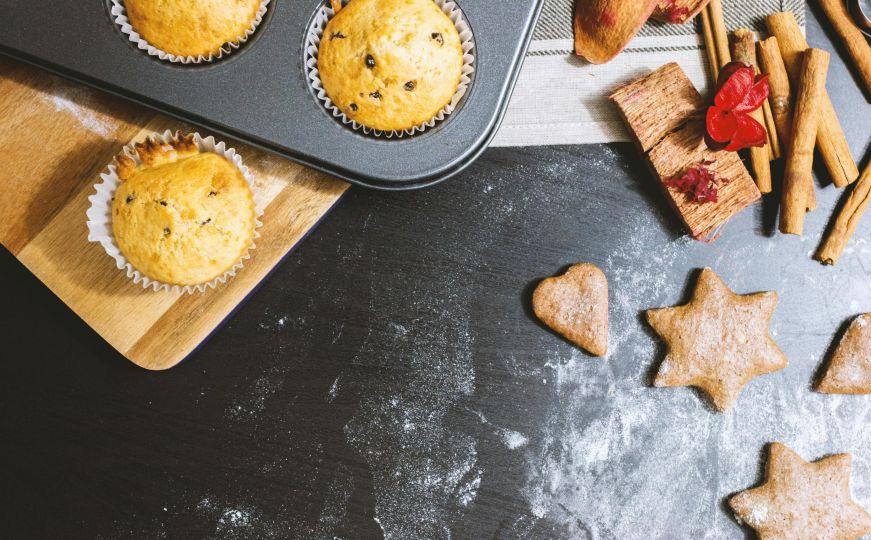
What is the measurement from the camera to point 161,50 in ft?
7.31

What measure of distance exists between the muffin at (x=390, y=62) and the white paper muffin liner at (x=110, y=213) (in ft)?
1.45

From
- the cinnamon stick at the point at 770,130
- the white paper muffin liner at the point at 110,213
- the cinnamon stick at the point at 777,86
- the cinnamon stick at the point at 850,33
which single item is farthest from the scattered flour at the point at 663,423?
the white paper muffin liner at the point at 110,213

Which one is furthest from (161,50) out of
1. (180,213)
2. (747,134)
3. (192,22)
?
(747,134)

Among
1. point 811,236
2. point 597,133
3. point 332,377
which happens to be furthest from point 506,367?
point 811,236

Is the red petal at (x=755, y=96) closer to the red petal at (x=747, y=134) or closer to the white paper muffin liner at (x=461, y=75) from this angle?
the red petal at (x=747, y=134)

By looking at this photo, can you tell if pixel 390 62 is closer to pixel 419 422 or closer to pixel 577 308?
pixel 577 308

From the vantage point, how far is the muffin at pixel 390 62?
82.6 inches

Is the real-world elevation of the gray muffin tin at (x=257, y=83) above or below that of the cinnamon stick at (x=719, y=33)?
below

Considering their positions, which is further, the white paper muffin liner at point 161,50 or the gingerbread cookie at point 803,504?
the gingerbread cookie at point 803,504

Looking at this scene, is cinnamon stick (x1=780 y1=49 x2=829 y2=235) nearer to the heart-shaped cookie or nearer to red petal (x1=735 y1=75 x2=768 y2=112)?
red petal (x1=735 y1=75 x2=768 y2=112)

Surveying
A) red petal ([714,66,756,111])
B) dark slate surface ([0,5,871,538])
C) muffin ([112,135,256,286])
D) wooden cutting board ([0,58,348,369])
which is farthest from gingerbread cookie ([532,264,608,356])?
muffin ([112,135,256,286])

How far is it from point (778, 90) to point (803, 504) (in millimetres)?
1695

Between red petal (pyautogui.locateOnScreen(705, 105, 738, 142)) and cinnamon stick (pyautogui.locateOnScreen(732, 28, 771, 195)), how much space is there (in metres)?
0.20

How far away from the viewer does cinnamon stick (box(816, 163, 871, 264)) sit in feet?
8.55
